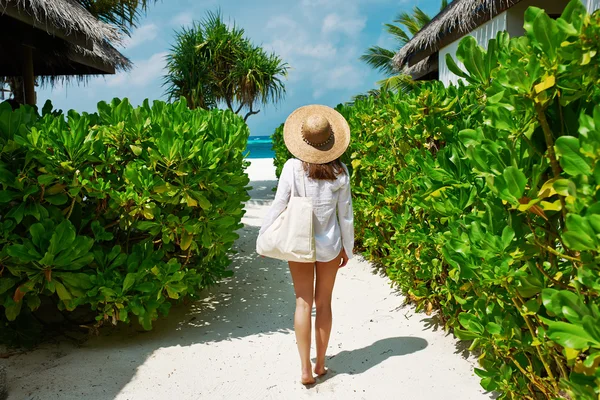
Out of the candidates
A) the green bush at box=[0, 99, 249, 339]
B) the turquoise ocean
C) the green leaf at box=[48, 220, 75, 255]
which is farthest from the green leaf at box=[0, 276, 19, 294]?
the turquoise ocean

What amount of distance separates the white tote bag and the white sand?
920 millimetres

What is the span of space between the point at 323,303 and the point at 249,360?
0.88 m

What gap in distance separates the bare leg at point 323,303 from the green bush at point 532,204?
78 centimetres

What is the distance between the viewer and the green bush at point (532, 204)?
1609 millimetres

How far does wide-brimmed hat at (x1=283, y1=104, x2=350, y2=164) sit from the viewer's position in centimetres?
304

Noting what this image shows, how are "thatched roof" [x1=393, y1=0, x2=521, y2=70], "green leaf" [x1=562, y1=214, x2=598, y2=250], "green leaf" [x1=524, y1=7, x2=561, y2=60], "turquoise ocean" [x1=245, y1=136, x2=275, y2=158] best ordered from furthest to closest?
"turquoise ocean" [x1=245, y1=136, x2=275, y2=158] < "thatched roof" [x1=393, y1=0, x2=521, y2=70] < "green leaf" [x1=524, y1=7, x2=561, y2=60] < "green leaf" [x1=562, y1=214, x2=598, y2=250]

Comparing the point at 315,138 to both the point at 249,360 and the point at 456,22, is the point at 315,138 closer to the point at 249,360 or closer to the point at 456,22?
the point at 249,360

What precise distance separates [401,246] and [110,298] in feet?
8.24

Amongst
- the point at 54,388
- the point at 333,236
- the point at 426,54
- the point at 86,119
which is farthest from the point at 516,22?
the point at 54,388

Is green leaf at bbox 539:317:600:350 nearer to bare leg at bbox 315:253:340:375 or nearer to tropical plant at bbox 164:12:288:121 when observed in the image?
bare leg at bbox 315:253:340:375

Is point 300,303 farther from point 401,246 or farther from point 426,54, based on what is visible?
point 426,54

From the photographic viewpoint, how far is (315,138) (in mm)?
3037

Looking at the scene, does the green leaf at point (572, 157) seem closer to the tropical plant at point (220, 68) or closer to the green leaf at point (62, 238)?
the green leaf at point (62, 238)

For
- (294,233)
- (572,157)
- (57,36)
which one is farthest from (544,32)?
(57,36)
